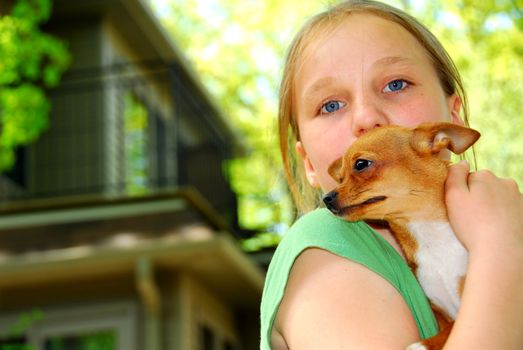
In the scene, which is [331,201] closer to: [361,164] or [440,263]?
[361,164]

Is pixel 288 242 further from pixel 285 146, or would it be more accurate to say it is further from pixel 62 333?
pixel 62 333

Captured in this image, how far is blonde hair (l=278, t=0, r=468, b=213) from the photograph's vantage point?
223cm

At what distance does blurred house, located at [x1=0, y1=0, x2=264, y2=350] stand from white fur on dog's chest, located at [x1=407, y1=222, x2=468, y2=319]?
7940 mm

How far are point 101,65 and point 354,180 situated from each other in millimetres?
11921

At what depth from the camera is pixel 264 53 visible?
96.3 ft

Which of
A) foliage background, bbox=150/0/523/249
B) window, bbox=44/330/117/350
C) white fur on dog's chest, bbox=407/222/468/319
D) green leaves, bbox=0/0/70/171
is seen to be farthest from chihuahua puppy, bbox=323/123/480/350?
foliage background, bbox=150/0/523/249

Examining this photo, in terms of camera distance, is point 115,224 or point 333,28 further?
point 115,224

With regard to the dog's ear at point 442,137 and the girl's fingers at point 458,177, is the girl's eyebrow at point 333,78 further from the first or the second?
the girl's fingers at point 458,177

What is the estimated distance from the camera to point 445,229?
1.96 meters

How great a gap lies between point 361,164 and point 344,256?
0.39 m

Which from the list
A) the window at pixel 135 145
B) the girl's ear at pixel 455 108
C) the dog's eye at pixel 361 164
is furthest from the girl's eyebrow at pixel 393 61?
the window at pixel 135 145

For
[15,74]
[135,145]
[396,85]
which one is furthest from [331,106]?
[135,145]

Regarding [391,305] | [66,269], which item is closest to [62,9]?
[66,269]

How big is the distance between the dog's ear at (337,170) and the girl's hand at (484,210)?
11.2 inches
